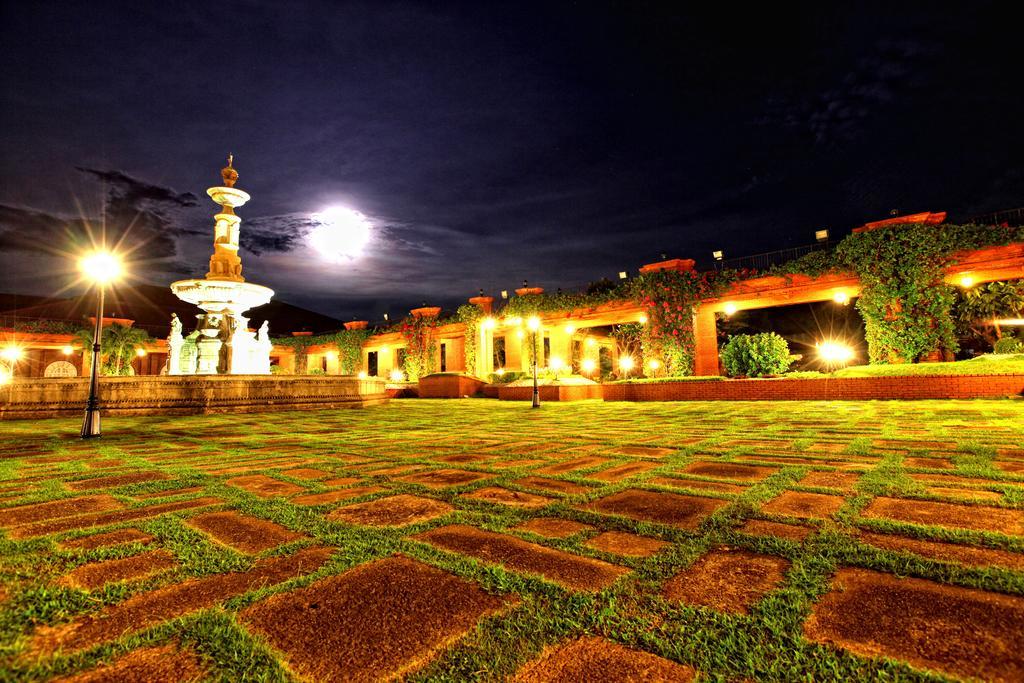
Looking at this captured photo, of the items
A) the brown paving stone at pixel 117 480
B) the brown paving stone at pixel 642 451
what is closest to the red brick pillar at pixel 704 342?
the brown paving stone at pixel 642 451

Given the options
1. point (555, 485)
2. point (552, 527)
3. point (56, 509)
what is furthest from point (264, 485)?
point (552, 527)

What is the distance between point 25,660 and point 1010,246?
19576 mm

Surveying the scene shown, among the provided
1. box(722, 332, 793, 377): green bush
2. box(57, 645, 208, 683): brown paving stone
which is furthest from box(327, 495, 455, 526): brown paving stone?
box(722, 332, 793, 377): green bush

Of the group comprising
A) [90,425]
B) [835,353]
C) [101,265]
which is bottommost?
[90,425]

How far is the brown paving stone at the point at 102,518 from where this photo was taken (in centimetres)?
210

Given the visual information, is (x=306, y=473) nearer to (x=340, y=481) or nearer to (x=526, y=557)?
(x=340, y=481)

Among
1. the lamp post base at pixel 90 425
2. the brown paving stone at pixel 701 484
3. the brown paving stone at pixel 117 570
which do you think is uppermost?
the lamp post base at pixel 90 425

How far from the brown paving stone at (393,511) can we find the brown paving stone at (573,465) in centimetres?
110

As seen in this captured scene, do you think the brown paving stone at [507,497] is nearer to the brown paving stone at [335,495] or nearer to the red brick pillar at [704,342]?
the brown paving stone at [335,495]

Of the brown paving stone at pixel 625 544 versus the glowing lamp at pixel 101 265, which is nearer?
the brown paving stone at pixel 625 544

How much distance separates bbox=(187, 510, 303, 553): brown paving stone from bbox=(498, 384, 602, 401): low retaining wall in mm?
11723

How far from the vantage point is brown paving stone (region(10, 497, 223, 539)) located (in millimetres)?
2102

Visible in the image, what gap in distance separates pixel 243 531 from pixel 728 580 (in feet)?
6.96

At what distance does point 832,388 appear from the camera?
39.5 ft
